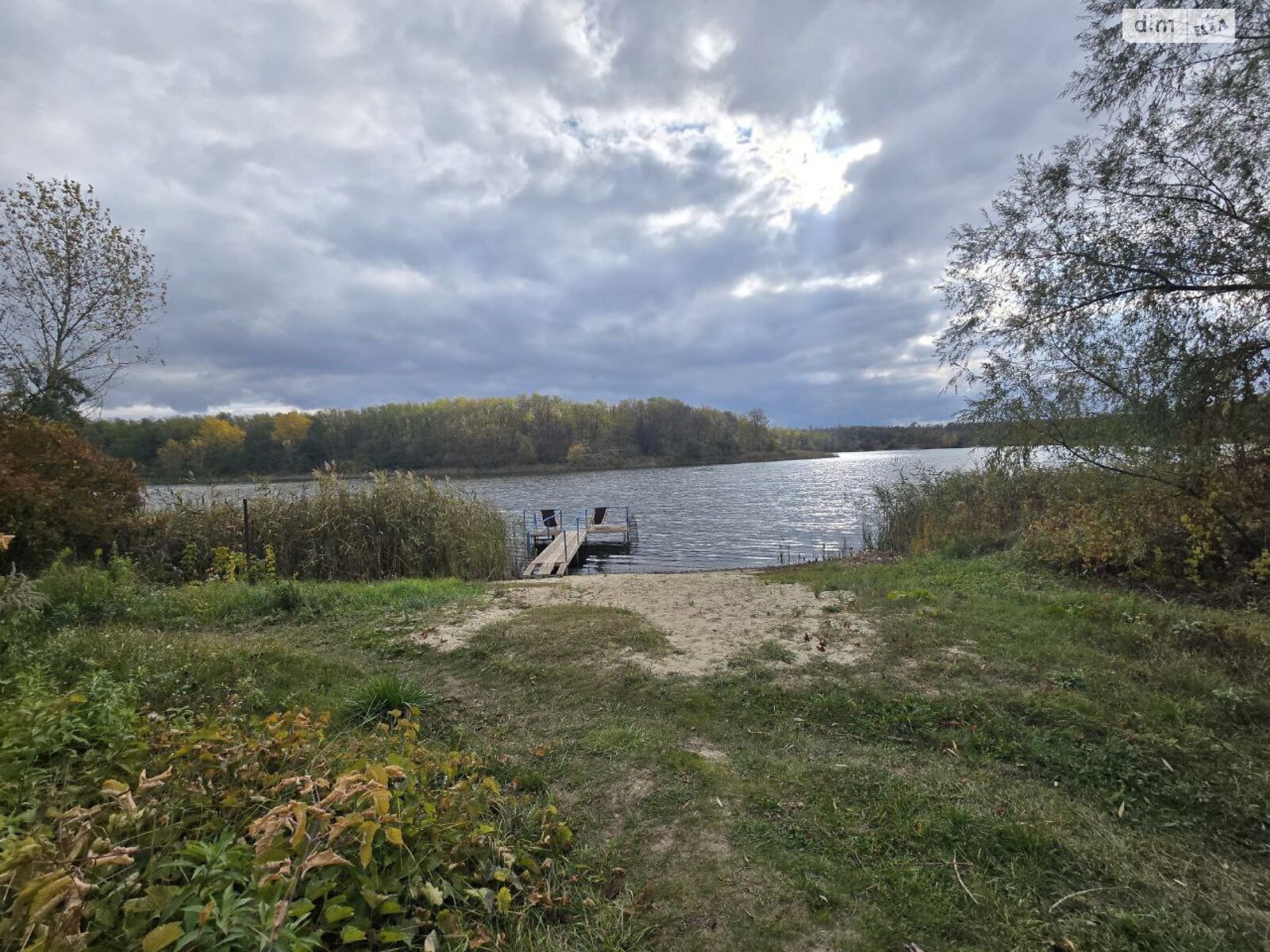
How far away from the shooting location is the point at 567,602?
26.0 feet

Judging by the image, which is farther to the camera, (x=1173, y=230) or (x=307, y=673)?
(x=1173, y=230)

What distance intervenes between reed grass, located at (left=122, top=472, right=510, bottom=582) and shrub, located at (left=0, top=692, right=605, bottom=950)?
8.58 m

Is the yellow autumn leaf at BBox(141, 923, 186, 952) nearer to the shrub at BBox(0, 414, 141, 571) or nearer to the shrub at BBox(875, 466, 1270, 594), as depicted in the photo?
the shrub at BBox(875, 466, 1270, 594)

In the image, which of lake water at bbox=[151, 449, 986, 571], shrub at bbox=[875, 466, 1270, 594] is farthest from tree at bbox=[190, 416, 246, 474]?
shrub at bbox=[875, 466, 1270, 594]

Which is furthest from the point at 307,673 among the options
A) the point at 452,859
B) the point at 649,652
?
the point at 452,859

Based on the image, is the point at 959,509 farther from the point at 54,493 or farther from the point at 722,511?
the point at 54,493

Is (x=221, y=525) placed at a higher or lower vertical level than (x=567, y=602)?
higher

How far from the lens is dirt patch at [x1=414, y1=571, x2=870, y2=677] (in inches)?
214

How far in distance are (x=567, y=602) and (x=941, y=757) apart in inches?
206

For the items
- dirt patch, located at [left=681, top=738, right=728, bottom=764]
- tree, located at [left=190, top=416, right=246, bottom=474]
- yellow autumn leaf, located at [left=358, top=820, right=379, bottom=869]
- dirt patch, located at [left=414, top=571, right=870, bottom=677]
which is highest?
tree, located at [left=190, top=416, right=246, bottom=474]

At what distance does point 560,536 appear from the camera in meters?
22.5

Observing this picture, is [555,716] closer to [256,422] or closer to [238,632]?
[238,632]

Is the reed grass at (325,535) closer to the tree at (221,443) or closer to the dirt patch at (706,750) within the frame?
the dirt patch at (706,750)

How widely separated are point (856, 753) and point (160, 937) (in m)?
3.38
